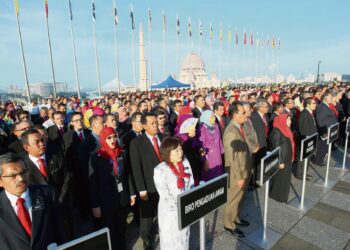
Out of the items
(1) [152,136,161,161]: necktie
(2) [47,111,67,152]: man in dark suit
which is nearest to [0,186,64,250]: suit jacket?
(1) [152,136,161,161]: necktie

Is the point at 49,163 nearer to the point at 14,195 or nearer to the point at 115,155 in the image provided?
the point at 115,155

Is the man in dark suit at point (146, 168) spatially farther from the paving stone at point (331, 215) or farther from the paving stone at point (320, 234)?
the paving stone at point (331, 215)

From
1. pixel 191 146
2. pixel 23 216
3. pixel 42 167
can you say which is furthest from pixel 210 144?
pixel 23 216

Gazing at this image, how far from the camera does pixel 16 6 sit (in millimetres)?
14891

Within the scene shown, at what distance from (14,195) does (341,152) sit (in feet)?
28.9

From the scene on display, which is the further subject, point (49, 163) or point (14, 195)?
point (49, 163)

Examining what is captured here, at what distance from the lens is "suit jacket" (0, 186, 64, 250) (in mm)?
1799

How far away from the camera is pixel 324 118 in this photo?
629 cm

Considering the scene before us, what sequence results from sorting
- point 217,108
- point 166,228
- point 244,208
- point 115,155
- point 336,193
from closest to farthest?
point 166,228, point 115,155, point 244,208, point 336,193, point 217,108

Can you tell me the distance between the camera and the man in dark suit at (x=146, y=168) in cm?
331

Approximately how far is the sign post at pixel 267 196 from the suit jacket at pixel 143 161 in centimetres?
152

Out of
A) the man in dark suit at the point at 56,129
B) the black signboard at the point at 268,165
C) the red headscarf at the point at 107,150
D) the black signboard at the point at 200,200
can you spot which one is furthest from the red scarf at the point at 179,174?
the man in dark suit at the point at 56,129

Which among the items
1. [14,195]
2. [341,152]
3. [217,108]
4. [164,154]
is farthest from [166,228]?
[341,152]

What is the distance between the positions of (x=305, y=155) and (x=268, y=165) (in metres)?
1.40
